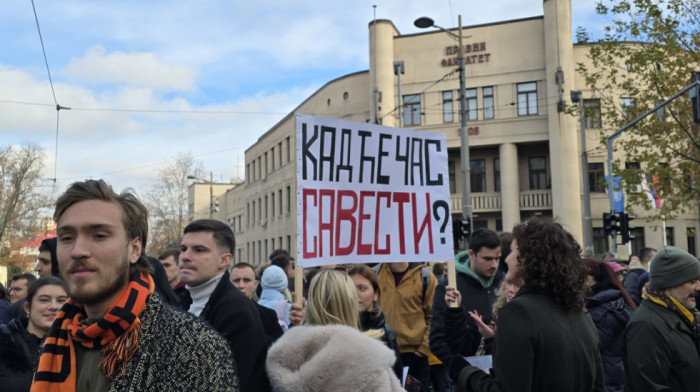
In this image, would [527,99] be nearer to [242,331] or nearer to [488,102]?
[488,102]

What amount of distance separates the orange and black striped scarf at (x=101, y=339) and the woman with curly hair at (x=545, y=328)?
177 centimetres

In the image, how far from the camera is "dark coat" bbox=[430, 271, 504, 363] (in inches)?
195

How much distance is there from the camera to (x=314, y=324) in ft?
12.3

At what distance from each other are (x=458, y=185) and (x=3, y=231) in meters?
32.2

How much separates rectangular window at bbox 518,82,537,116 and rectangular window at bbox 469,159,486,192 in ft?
11.9

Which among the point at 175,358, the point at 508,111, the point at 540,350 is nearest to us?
the point at 175,358

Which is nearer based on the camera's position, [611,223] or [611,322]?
[611,322]

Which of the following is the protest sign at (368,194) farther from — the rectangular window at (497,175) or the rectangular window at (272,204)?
the rectangular window at (272,204)

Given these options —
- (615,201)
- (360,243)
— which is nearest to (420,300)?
(360,243)

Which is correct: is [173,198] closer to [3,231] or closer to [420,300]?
[3,231]

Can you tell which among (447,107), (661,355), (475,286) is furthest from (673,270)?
(447,107)

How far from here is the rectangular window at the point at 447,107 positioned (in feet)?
115

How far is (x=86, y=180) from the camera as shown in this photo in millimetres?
2570

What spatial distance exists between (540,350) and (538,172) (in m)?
32.6
